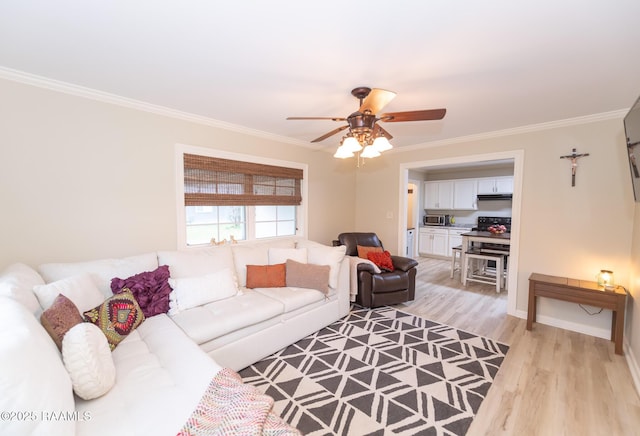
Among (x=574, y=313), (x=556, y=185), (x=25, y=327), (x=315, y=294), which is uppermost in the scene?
(x=556, y=185)

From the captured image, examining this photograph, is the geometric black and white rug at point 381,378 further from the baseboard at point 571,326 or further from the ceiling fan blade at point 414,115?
the ceiling fan blade at point 414,115

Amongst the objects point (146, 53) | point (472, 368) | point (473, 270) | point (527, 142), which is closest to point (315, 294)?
point (472, 368)

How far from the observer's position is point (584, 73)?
1.98m

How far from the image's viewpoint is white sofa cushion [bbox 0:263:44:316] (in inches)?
57.4

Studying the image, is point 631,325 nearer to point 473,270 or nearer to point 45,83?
point 473,270

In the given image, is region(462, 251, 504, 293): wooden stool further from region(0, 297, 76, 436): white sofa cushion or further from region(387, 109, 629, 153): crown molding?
region(0, 297, 76, 436): white sofa cushion

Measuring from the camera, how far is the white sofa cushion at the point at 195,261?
255 centimetres

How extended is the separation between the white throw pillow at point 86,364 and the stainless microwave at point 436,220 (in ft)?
22.7

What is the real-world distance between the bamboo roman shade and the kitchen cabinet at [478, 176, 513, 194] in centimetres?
470

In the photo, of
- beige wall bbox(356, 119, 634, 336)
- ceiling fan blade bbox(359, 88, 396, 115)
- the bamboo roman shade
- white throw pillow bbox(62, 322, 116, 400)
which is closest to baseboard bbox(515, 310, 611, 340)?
beige wall bbox(356, 119, 634, 336)

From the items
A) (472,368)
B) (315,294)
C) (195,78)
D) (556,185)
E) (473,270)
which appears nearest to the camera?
(195,78)

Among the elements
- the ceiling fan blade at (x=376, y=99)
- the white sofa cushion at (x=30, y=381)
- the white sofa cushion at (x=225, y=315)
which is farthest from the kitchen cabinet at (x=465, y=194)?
the white sofa cushion at (x=30, y=381)

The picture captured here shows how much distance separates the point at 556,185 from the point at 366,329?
2823 mm

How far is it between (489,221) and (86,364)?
7.19 m
